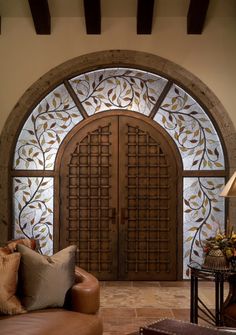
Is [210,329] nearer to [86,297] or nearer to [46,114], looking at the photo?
[86,297]

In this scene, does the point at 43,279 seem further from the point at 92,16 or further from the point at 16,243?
the point at 92,16

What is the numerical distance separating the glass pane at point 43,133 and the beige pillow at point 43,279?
295 centimetres

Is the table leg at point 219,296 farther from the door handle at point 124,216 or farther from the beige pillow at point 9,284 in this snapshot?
the door handle at point 124,216

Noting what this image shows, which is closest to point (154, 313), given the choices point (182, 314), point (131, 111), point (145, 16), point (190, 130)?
point (182, 314)

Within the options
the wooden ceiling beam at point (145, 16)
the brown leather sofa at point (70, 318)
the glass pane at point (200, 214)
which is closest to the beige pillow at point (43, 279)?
the brown leather sofa at point (70, 318)

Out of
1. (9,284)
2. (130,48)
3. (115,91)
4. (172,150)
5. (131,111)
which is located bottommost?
(9,284)

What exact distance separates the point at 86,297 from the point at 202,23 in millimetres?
4050

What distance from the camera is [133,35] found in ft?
20.5

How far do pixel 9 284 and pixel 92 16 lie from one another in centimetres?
380

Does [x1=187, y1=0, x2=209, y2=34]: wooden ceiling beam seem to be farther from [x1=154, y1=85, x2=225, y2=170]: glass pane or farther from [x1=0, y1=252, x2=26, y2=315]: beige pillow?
[x1=0, y1=252, x2=26, y2=315]: beige pillow

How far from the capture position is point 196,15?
5.94 metres

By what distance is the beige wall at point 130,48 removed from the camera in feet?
20.4

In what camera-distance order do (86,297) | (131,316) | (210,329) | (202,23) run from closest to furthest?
(210,329)
(86,297)
(131,316)
(202,23)

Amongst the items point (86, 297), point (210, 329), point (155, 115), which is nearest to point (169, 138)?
point (155, 115)
